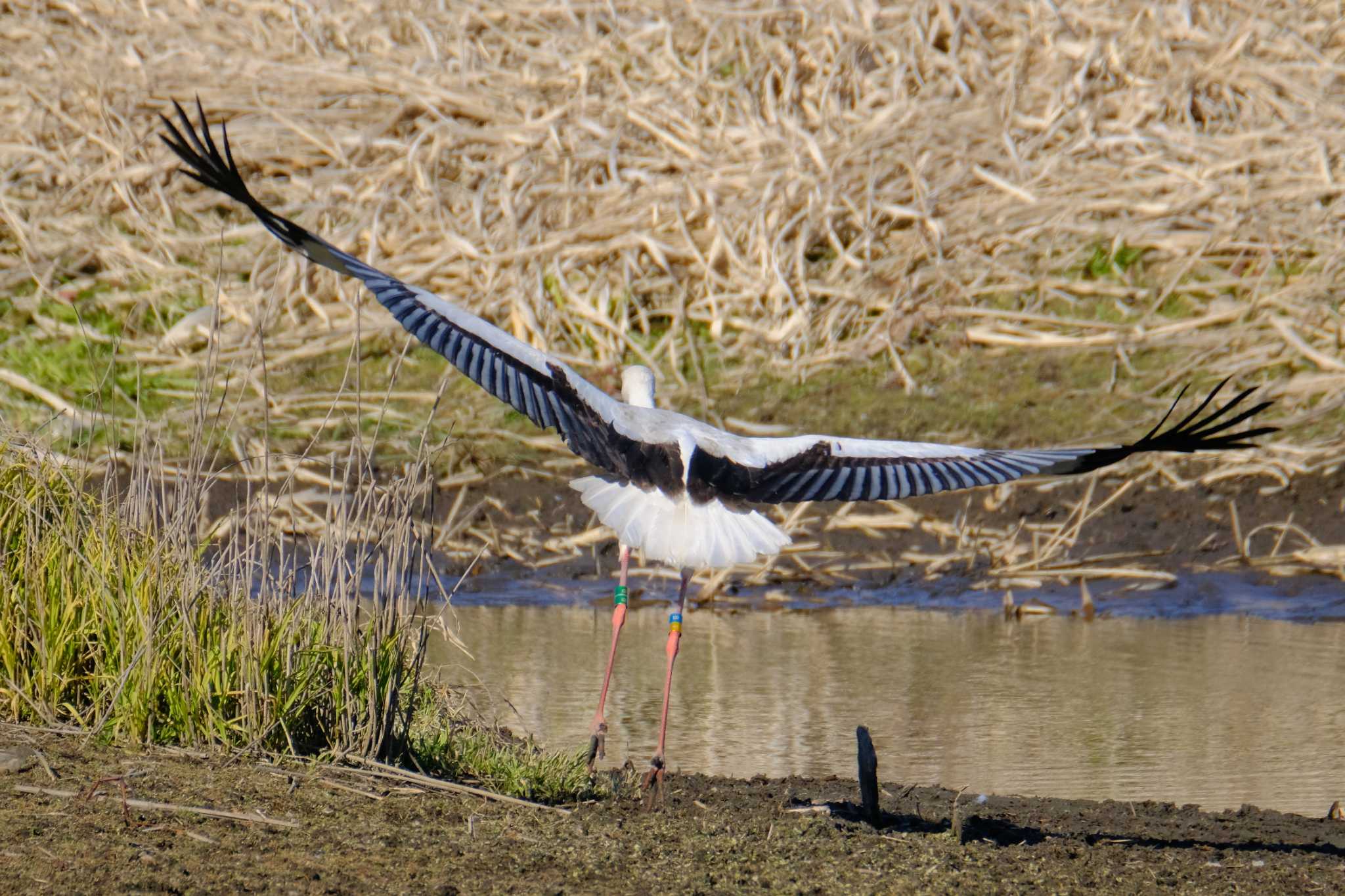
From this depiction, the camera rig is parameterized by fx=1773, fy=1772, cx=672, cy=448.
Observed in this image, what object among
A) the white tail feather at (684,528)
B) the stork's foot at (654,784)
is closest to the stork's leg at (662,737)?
the stork's foot at (654,784)

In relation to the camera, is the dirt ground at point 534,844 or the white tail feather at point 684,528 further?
the white tail feather at point 684,528

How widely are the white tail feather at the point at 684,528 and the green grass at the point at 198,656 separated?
66 cm

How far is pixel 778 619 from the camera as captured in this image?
297 inches

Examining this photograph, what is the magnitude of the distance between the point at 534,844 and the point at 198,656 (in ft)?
3.27

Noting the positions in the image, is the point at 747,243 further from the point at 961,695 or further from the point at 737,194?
the point at 961,695

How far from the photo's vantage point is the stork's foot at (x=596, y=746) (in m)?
4.71

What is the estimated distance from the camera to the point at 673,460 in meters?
5.05

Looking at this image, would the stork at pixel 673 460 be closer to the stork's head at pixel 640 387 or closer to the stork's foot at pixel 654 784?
the stork's foot at pixel 654 784

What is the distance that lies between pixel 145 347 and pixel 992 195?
5015 mm

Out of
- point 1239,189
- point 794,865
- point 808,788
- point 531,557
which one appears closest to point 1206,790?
point 808,788

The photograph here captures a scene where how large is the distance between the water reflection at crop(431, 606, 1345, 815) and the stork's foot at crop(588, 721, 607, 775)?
260 mm

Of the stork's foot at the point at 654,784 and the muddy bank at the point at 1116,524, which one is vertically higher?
the muddy bank at the point at 1116,524

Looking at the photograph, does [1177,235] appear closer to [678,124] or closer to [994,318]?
[994,318]

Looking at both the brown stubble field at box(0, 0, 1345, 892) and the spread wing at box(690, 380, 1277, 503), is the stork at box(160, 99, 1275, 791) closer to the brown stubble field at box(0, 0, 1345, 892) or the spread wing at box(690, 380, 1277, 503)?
the spread wing at box(690, 380, 1277, 503)
